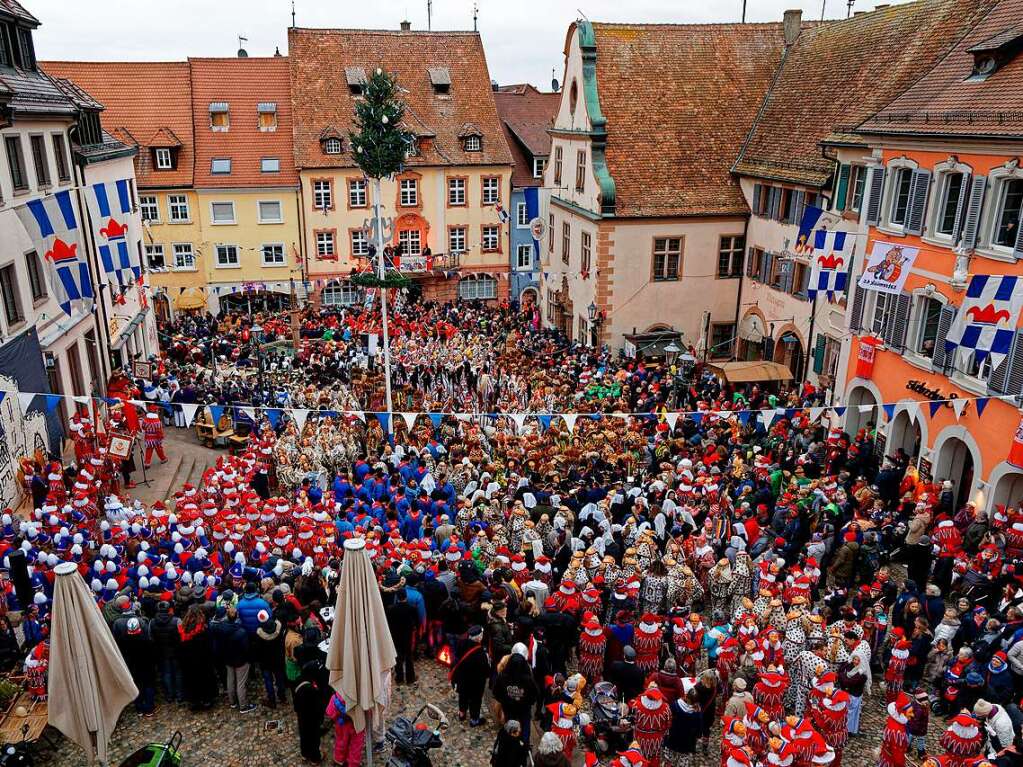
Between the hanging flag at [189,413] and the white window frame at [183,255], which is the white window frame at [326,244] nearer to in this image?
the white window frame at [183,255]

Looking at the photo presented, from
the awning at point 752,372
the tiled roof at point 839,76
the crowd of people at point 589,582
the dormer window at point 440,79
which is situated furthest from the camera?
the dormer window at point 440,79

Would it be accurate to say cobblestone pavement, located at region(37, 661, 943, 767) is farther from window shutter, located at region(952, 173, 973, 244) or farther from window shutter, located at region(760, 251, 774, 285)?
window shutter, located at region(760, 251, 774, 285)

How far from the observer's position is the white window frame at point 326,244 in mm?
39031

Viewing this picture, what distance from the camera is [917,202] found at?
18.2m

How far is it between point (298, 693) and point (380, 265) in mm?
10773

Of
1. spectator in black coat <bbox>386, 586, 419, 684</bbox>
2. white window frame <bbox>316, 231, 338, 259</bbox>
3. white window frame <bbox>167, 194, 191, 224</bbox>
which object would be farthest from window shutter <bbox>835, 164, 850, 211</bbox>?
white window frame <bbox>167, 194, 191, 224</bbox>

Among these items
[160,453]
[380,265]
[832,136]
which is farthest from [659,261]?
[160,453]

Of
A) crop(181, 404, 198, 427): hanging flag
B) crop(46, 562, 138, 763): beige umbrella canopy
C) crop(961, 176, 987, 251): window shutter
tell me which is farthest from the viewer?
crop(181, 404, 198, 427): hanging flag

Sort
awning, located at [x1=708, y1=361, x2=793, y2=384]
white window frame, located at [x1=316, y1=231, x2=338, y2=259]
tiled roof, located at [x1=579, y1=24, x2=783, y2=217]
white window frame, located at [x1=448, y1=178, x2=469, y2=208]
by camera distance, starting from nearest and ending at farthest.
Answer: awning, located at [x1=708, y1=361, x2=793, y2=384] → tiled roof, located at [x1=579, y1=24, x2=783, y2=217] → white window frame, located at [x1=316, y1=231, x2=338, y2=259] → white window frame, located at [x1=448, y1=178, x2=469, y2=208]

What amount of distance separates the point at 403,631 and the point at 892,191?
16.0 m

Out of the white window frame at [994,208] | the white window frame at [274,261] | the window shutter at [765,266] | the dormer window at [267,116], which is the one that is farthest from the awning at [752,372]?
the dormer window at [267,116]

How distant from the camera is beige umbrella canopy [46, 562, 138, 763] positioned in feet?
26.3

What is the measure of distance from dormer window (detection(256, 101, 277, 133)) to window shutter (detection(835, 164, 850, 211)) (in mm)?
28233

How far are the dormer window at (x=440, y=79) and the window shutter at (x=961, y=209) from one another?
97.1 ft
